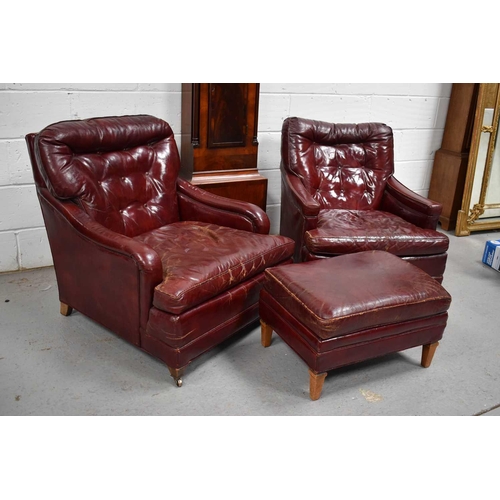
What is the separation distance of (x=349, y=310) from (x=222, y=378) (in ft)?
2.15

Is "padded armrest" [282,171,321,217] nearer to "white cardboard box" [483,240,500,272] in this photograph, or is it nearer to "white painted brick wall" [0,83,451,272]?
"white painted brick wall" [0,83,451,272]

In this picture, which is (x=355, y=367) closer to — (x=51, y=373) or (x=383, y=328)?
(x=383, y=328)

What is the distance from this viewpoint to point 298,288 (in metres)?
2.28

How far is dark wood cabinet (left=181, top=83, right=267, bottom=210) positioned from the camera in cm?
319

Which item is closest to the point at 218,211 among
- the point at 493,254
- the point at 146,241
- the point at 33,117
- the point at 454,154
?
the point at 146,241

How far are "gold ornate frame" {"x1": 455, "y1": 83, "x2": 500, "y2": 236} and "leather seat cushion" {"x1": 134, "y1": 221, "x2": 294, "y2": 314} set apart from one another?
201 centimetres

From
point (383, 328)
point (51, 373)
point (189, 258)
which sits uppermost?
point (189, 258)

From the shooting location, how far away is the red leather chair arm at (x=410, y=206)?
10.3 ft

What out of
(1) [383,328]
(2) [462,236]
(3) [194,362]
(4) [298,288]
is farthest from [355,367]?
(2) [462,236]

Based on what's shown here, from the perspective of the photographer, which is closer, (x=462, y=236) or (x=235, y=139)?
(x=235, y=139)

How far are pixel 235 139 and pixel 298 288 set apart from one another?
1383 millimetres

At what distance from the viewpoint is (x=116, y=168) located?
274 cm

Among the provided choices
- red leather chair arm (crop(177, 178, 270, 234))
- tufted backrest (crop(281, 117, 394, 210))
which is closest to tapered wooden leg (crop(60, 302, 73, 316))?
red leather chair arm (crop(177, 178, 270, 234))
